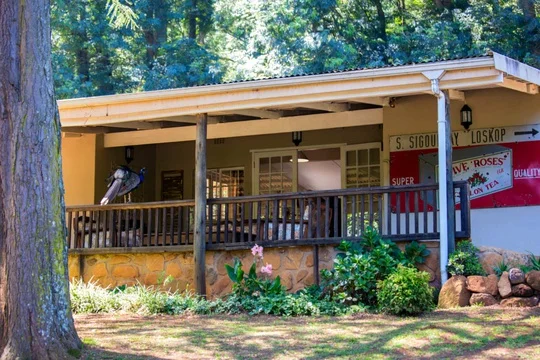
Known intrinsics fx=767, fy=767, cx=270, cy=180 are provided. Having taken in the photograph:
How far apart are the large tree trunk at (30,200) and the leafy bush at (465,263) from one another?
186 inches

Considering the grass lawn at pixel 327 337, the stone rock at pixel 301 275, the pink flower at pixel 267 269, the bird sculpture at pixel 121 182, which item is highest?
the bird sculpture at pixel 121 182

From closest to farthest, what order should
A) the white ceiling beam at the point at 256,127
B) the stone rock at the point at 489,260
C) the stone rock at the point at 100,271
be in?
the stone rock at the point at 489,260 < the stone rock at the point at 100,271 < the white ceiling beam at the point at 256,127

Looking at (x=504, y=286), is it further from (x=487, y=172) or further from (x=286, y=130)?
(x=286, y=130)

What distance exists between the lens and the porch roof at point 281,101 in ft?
31.7

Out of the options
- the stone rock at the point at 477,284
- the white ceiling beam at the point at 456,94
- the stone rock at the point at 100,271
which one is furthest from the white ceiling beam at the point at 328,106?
the stone rock at the point at 100,271

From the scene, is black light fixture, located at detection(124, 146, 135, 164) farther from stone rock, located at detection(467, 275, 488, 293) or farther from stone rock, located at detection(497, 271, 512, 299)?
stone rock, located at detection(497, 271, 512, 299)

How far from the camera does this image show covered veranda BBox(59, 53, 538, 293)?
9.75m

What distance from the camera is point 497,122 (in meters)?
11.6

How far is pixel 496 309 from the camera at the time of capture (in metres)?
8.87

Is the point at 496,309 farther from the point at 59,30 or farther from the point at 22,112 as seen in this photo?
the point at 59,30

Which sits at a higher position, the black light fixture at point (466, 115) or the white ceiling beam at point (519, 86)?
the white ceiling beam at point (519, 86)

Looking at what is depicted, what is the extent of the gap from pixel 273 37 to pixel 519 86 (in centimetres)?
946

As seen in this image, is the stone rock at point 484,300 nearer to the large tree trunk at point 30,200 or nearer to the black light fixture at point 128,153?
the large tree trunk at point 30,200

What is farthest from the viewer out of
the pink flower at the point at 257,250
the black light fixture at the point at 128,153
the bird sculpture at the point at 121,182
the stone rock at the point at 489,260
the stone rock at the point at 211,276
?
the black light fixture at the point at 128,153
